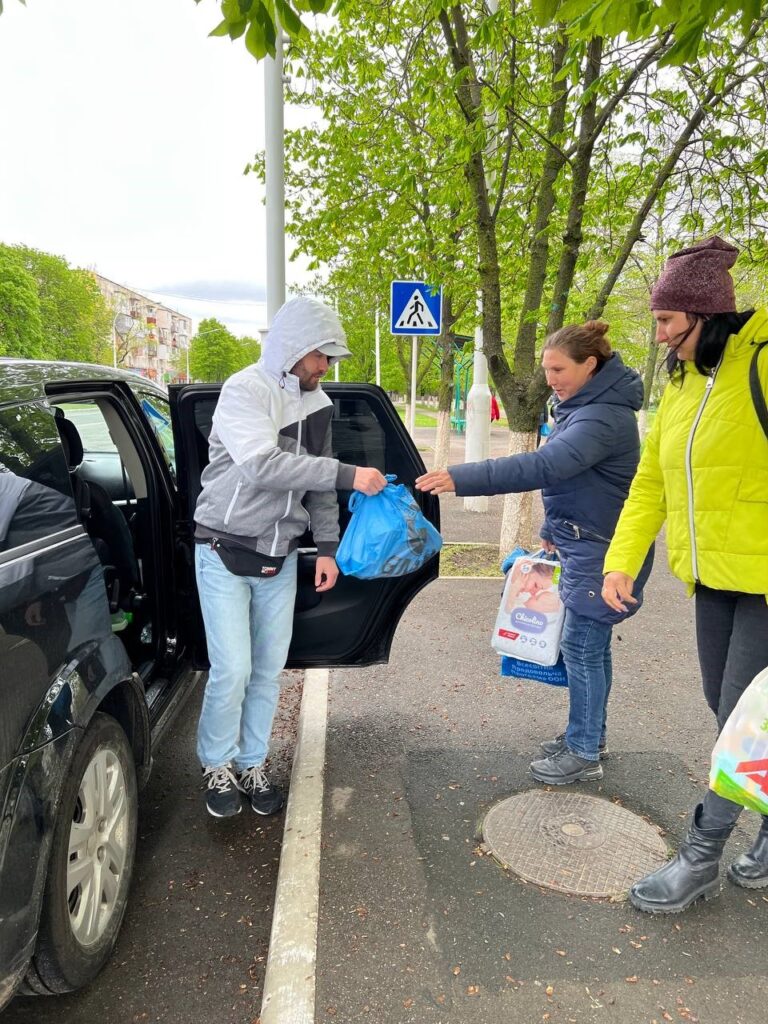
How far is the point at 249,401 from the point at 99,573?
30.3 inches

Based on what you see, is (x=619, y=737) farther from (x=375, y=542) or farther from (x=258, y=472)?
(x=258, y=472)

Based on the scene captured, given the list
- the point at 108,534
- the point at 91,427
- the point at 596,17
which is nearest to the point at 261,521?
the point at 108,534

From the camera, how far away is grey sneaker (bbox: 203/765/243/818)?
9.13 feet

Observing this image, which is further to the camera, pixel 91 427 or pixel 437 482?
pixel 91 427

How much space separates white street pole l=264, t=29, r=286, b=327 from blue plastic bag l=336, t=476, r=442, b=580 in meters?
4.28

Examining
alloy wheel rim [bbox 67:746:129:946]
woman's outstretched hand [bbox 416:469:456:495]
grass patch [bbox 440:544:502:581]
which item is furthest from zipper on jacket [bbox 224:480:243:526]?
grass patch [bbox 440:544:502:581]

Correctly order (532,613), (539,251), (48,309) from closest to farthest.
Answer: (532,613), (539,251), (48,309)

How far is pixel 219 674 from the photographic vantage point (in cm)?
272

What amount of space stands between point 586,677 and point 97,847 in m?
1.99

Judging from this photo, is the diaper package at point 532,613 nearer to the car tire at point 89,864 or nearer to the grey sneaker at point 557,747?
the grey sneaker at point 557,747

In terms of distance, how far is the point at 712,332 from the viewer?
216cm

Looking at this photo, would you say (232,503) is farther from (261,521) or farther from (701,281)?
(701,281)

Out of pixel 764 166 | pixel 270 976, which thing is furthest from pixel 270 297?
pixel 270 976

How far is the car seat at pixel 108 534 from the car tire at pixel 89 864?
1.00 meters
